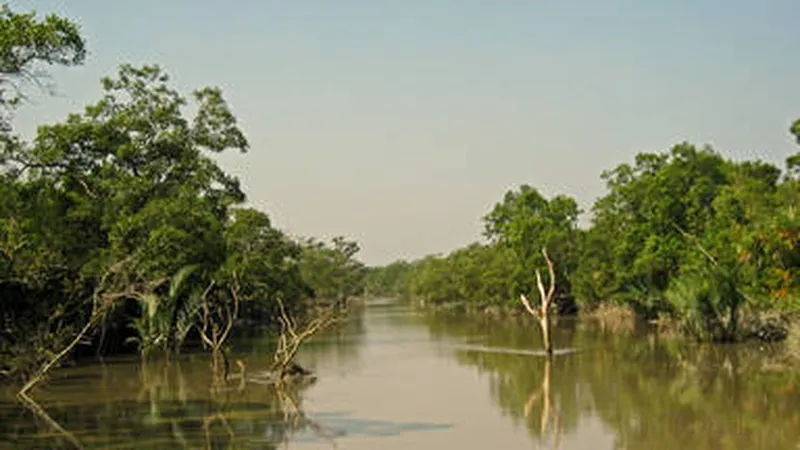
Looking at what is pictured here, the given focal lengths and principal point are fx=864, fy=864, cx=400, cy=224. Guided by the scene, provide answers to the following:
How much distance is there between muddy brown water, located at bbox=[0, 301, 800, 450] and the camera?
14.1m

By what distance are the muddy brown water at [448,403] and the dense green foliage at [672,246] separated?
1919 millimetres

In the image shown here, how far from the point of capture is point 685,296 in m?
27.8

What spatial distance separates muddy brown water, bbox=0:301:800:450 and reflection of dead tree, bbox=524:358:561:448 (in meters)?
0.03

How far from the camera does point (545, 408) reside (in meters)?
17.2

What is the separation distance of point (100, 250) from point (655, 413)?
19070mm

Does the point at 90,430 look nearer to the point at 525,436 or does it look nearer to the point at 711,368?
the point at 525,436

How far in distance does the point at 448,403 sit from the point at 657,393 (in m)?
4.52

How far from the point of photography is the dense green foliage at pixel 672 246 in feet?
88.5

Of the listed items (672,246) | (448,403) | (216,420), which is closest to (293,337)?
Result: (448,403)

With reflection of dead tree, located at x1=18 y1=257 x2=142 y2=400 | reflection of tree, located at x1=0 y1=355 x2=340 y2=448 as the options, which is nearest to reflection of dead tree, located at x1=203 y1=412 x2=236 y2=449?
reflection of tree, located at x1=0 y1=355 x2=340 y2=448

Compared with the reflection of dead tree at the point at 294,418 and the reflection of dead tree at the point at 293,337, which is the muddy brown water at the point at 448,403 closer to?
the reflection of dead tree at the point at 294,418

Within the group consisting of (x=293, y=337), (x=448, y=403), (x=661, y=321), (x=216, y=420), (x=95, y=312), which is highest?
(x=95, y=312)

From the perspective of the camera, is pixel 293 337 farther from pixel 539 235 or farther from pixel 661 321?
pixel 539 235

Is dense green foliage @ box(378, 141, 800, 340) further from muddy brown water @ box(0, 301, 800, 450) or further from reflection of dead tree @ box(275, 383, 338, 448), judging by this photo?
reflection of dead tree @ box(275, 383, 338, 448)
